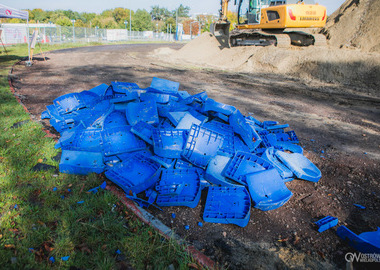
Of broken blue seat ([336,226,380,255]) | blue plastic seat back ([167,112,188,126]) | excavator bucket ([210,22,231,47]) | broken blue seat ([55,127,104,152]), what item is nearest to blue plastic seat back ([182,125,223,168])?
blue plastic seat back ([167,112,188,126])

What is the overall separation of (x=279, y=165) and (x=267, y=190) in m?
0.68

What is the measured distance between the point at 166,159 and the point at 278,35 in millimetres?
13151

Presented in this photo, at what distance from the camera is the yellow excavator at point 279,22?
13.2 metres

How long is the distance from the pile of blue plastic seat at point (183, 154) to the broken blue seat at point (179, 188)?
0.04ft

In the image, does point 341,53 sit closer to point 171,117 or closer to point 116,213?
point 171,117

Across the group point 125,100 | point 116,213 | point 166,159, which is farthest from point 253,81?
point 116,213

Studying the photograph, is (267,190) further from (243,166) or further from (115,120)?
(115,120)

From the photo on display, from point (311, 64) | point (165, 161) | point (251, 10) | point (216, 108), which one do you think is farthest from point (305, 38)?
point (165, 161)

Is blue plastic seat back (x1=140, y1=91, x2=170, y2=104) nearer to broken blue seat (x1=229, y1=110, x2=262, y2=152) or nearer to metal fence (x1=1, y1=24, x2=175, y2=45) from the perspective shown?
broken blue seat (x1=229, y1=110, x2=262, y2=152)

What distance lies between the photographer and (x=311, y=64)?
1171 centimetres

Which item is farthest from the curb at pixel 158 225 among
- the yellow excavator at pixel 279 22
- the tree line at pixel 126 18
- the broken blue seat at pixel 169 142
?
the tree line at pixel 126 18

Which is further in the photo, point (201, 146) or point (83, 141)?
point (83, 141)

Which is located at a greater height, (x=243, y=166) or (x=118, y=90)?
(x=118, y=90)

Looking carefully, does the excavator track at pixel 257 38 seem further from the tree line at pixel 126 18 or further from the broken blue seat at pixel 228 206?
the tree line at pixel 126 18
